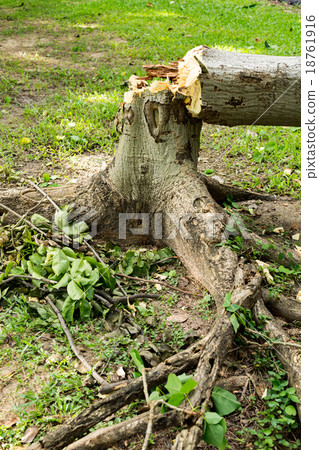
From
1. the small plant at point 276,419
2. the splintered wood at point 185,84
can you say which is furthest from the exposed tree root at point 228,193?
the small plant at point 276,419

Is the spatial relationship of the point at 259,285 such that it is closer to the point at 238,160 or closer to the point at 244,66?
the point at 244,66

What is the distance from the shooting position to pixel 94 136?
15.3 ft

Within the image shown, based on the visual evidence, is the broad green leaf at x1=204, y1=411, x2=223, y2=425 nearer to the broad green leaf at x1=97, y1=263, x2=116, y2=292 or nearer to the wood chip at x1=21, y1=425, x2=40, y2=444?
the wood chip at x1=21, y1=425, x2=40, y2=444

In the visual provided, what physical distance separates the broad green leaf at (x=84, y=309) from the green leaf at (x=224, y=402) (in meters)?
0.95

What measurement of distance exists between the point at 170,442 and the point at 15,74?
5.72m

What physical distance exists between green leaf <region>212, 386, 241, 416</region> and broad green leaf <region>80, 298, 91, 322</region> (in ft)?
3.11

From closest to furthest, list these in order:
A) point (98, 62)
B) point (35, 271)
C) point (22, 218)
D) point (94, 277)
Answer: point (94, 277) → point (35, 271) → point (22, 218) → point (98, 62)

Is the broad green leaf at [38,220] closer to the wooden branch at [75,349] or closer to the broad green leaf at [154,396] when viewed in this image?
the wooden branch at [75,349]

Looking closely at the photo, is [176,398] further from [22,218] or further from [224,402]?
[22,218]

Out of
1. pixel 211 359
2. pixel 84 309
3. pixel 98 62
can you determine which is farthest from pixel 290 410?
pixel 98 62

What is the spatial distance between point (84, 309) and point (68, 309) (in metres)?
0.09

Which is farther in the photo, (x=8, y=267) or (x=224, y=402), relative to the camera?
(x=8, y=267)
